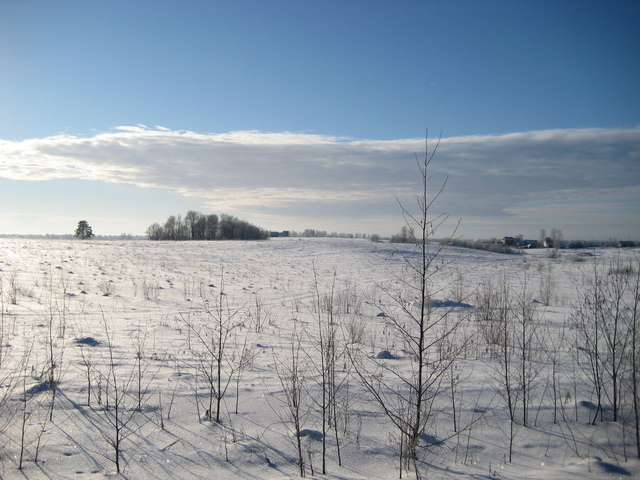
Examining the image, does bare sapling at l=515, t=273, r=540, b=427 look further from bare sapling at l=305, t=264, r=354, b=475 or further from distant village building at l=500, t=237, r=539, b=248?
distant village building at l=500, t=237, r=539, b=248

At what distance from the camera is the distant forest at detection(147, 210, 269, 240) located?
65.6 meters

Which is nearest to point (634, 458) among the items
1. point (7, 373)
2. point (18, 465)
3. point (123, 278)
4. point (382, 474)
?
point (382, 474)

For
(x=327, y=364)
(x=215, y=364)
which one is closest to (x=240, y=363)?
(x=215, y=364)

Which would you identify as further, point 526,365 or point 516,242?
point 516,242

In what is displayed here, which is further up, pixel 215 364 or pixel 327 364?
pixel 327 364

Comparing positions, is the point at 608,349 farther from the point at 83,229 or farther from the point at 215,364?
the point at 83,229

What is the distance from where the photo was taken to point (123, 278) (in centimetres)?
1590

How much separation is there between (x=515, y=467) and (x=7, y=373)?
596 cm

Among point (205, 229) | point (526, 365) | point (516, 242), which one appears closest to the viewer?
point (526, 365)

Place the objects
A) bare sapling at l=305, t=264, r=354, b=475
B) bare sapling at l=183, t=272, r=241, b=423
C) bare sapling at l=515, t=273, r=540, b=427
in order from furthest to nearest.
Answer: bare sapling at l=515, t=273, r=540, b=427 < bare sapling at l=183, t=272, r=241, b=423 < bare sapling at l=305, t=264, r=354, b=475

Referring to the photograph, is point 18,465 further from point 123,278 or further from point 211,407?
point 123,278

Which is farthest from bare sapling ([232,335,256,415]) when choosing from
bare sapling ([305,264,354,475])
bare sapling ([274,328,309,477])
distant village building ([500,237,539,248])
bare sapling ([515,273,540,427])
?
distant village building ([500,237,539,248])

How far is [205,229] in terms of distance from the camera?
227ft

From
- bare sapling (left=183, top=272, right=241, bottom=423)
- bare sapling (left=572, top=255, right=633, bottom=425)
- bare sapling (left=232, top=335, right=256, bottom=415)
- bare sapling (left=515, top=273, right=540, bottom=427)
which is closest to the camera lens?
bare sapling (left=183, top=272, right=241, bottom=423)
